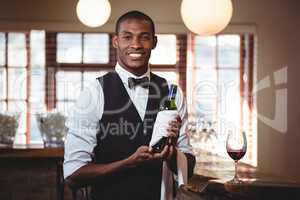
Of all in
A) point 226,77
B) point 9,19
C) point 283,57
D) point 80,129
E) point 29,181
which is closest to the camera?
point 80,129

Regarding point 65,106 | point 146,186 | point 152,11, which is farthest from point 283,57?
point 146,186

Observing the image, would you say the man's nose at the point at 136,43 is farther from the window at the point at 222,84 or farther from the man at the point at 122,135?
the window at the point at 222,84

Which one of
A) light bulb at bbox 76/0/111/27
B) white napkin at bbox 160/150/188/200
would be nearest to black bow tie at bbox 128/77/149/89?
white napkin at bbox 160/150/188/200

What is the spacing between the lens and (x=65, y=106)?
686cm

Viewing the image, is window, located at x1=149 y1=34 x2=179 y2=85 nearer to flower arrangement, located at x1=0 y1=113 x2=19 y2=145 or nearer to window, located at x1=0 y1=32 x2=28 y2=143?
window, located at x1=0 y1=32 x2=28 y2=143

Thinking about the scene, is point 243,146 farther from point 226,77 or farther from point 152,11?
point 226,77

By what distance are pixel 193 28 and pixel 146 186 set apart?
217cm

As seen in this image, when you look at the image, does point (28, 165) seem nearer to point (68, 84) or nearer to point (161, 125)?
point (161, 125)

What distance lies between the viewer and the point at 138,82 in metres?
1.71

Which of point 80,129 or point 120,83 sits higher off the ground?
point 120,83

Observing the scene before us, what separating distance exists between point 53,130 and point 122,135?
3.37m

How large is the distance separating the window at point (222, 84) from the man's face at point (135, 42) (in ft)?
15.9

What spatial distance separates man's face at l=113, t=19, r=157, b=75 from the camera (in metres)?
1.60

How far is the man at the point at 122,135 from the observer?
1573 mm
